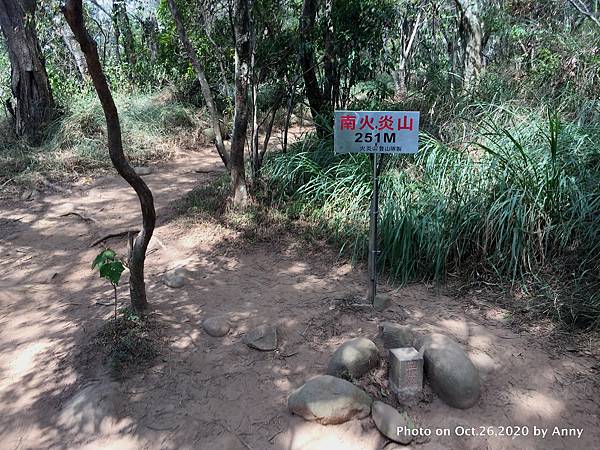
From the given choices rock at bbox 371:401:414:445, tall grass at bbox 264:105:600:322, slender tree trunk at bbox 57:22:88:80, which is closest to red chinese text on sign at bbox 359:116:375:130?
tall grass at bbox 264:105:600:322

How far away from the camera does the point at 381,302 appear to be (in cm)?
345

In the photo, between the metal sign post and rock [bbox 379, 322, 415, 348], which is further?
the metal sign post

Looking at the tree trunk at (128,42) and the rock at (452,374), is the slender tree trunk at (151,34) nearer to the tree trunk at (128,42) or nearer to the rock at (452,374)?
the tree trunk at (128,42)

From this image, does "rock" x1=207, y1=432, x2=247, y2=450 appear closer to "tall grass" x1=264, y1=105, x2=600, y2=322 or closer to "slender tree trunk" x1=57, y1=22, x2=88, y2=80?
"tall grass" x1=264, y1=105, x2=600, y2=322

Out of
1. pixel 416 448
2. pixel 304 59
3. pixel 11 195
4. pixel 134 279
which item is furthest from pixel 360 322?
pixel 11 195

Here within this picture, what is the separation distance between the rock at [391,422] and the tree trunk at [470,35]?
523 cm

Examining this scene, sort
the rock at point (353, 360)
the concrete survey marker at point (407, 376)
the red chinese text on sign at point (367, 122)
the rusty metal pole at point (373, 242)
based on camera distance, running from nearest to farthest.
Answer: the concrete survey marker at point (407, 376) → the rock at point (353, 360) → the red chinese text on sign at point (367, 122) → the rusty metal pole at point (373, 242)

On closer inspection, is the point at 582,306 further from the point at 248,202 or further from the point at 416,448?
the point at 248,202

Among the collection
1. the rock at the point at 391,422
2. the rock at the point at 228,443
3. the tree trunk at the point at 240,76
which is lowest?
the rock at the point at 228,443

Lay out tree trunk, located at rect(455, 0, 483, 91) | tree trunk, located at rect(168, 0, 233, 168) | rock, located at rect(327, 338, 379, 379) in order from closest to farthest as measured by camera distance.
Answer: rock, located at rect(327, 338, 379, 379) < tree trunk, located at rect(168, 0, 233, 168) < tree trunk, located at rect(455, 0, 483, 91)

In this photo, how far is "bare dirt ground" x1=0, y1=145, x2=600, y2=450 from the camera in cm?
240

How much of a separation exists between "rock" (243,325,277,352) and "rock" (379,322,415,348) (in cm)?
73

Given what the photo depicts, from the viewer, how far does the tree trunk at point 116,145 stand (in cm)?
229

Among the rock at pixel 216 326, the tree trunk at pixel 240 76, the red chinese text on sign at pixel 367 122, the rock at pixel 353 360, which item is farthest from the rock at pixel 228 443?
the tree trunk at pixel 240 76
